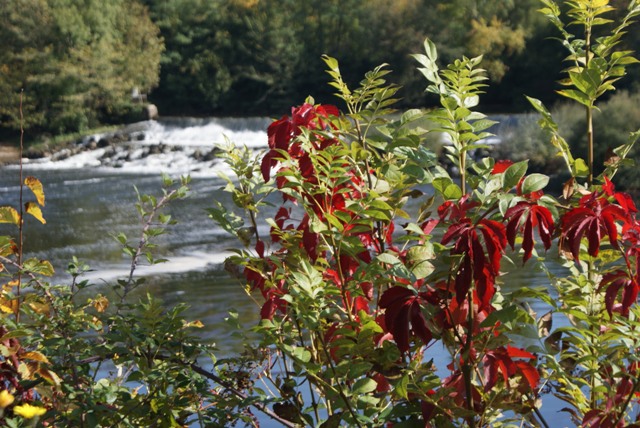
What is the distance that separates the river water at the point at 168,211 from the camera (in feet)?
17.1

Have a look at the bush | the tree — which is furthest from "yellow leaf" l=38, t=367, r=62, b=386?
the tree

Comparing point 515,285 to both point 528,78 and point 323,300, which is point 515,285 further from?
point 528,78

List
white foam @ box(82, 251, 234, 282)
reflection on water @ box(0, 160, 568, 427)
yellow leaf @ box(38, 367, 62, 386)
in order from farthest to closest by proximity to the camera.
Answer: white foam @ box(82, 251, 234, 282) → reflection on water @ box(0, 160, 568, 427) → yellow leaf @ box(38, 367, 62, 386)

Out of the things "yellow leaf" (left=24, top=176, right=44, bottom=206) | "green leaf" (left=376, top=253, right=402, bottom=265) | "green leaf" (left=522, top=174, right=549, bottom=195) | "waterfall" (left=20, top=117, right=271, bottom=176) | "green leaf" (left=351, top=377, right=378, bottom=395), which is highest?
"green leaf" (left=522, top=174, right=549, bottom=195)

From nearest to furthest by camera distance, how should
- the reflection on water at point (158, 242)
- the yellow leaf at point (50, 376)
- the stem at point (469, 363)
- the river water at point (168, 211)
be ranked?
the stem at point (469, 363), the yellow leaf at point (50, 376), the reflection on water at point (158, 242), the river water at point (168, 211)

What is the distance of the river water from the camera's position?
5199 millimetres

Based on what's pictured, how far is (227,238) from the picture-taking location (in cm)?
908

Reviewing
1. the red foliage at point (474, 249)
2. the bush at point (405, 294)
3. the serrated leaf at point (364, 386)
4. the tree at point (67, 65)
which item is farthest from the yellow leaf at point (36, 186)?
the tree at point (67, 65)

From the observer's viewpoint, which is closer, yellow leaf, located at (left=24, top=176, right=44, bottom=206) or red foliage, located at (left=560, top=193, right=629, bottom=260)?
red foliage, located at (left=560, top=193, right=629, bottom=260)

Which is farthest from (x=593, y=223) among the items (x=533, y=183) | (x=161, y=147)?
(x=161, y=147)

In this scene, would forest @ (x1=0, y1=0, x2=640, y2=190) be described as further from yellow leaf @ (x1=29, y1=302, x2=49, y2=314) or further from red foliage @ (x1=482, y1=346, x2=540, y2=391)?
red foliage @ (x1=482, y1=346, x2=540, y2=391)

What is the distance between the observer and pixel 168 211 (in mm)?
11633

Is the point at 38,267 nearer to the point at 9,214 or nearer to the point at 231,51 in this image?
the point at 9,214

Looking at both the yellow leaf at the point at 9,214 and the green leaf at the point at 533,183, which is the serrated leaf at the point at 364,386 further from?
the yellow leaf at the point at 9,214
